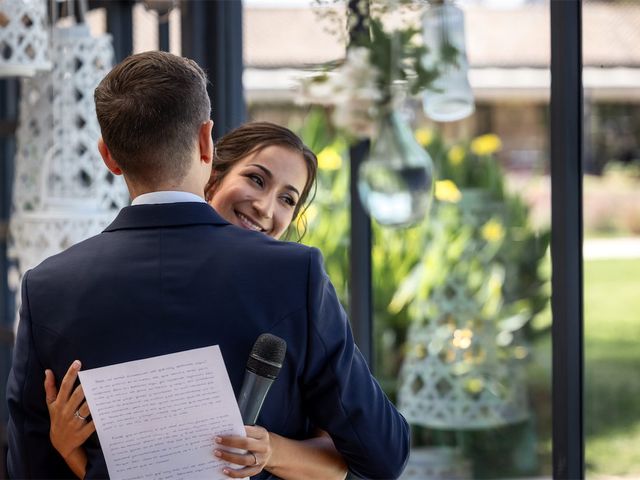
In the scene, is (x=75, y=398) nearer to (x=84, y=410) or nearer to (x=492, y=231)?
(x=84, y=410)

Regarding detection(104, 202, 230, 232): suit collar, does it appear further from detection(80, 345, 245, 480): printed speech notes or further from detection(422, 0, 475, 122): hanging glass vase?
detection(422, 0, 475, 122): hanging glass vase

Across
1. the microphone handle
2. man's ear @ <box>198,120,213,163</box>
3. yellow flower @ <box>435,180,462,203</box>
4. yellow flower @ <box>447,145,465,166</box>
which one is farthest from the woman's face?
yellow flower @ <box>447,145,465,166</box>

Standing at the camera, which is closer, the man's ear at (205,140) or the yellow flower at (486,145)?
the man's ear at (205,140)

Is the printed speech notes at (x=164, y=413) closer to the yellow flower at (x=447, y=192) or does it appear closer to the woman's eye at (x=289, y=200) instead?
the woman's eye at (x=289, y=200)

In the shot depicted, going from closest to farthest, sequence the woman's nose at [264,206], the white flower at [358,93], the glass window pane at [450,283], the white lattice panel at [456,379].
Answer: the woman's nose at [264,206] → the white flower at [358,93] → the white lattice panel at [456,379] → the glass window pane at [450,283]

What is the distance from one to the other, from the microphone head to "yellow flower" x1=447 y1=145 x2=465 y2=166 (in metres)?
2.99

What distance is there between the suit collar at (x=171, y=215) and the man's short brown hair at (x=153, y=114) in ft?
0.12

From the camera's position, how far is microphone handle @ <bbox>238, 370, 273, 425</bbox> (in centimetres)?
121

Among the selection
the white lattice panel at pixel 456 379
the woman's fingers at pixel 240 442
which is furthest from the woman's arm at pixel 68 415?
the white lattice panel at pixel 456 379

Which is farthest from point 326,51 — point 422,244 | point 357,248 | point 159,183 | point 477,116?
point 159,183

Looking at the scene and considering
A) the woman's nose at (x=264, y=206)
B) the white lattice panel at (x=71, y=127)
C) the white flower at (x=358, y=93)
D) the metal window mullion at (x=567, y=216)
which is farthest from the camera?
the white lattice panel at (x=71, y=127)

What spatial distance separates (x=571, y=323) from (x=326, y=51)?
77.5 inches

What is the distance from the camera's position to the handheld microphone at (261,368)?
1194mm

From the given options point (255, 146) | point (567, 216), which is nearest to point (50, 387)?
point (255, 146)
